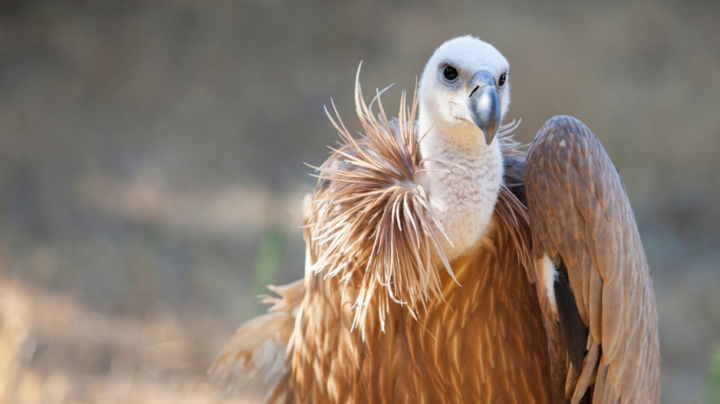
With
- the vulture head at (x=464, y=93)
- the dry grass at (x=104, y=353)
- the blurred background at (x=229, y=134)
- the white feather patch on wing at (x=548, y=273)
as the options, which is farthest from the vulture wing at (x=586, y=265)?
the blurred background at (x=229, y=134)

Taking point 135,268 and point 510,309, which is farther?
point 135,268

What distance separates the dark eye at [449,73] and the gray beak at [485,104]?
70mm

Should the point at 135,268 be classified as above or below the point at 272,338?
above

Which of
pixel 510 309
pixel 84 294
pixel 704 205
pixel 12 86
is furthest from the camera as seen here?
pixel 12 86

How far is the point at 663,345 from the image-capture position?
3203 mm

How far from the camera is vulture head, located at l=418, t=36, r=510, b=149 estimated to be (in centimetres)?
98

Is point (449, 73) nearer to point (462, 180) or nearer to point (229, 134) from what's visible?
point (462, 180)

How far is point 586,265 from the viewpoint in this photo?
102 cm

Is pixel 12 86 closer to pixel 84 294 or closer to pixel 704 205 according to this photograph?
pixel 84 294

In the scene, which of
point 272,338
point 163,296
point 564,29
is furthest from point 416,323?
point 564,29

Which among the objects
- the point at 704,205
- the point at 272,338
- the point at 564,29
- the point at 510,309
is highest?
the point at 564,29

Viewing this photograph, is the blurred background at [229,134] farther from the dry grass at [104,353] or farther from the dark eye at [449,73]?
the dark eye at [449,73]

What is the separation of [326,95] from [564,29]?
5.31ft

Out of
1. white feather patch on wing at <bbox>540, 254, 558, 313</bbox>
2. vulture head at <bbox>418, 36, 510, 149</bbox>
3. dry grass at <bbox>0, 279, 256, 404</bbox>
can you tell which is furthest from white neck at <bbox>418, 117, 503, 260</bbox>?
dry grass at <bbox>0, 279, 256, 404</bbox>
